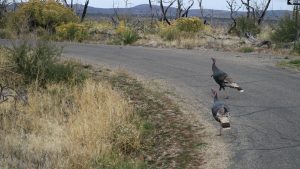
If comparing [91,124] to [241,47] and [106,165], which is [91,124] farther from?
[241,47]

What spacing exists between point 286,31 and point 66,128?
20373 millimetres

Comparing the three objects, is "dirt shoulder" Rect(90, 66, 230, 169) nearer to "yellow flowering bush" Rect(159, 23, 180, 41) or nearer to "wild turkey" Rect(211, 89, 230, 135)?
"wild turkey" Rect(211, 89, 230, 135)

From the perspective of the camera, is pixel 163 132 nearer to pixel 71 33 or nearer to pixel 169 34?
pixel 169 34

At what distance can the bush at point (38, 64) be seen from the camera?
14195mm

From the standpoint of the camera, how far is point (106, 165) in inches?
306

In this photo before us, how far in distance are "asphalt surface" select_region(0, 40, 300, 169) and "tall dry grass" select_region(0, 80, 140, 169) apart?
1.79m

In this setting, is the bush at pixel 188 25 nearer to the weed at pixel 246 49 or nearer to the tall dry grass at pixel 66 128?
the weed at pixel 246 49

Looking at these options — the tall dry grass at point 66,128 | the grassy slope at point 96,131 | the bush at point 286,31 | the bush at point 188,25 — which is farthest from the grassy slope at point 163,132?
the bush at point 188,25

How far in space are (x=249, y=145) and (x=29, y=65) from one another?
7.42 meters

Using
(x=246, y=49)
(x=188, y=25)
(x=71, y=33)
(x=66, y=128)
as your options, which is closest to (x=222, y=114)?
(x=66, y=128)

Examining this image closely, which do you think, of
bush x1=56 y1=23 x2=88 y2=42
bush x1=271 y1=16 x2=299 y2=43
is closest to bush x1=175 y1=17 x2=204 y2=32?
bush x1=56 y1=23 x2=88 y2=42

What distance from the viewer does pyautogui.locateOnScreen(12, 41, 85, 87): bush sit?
14195mm

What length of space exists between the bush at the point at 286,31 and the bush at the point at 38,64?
53.0 feet

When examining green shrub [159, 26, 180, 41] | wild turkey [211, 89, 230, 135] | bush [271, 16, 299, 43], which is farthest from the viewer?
green shrub [159, 26, 180, 41]
